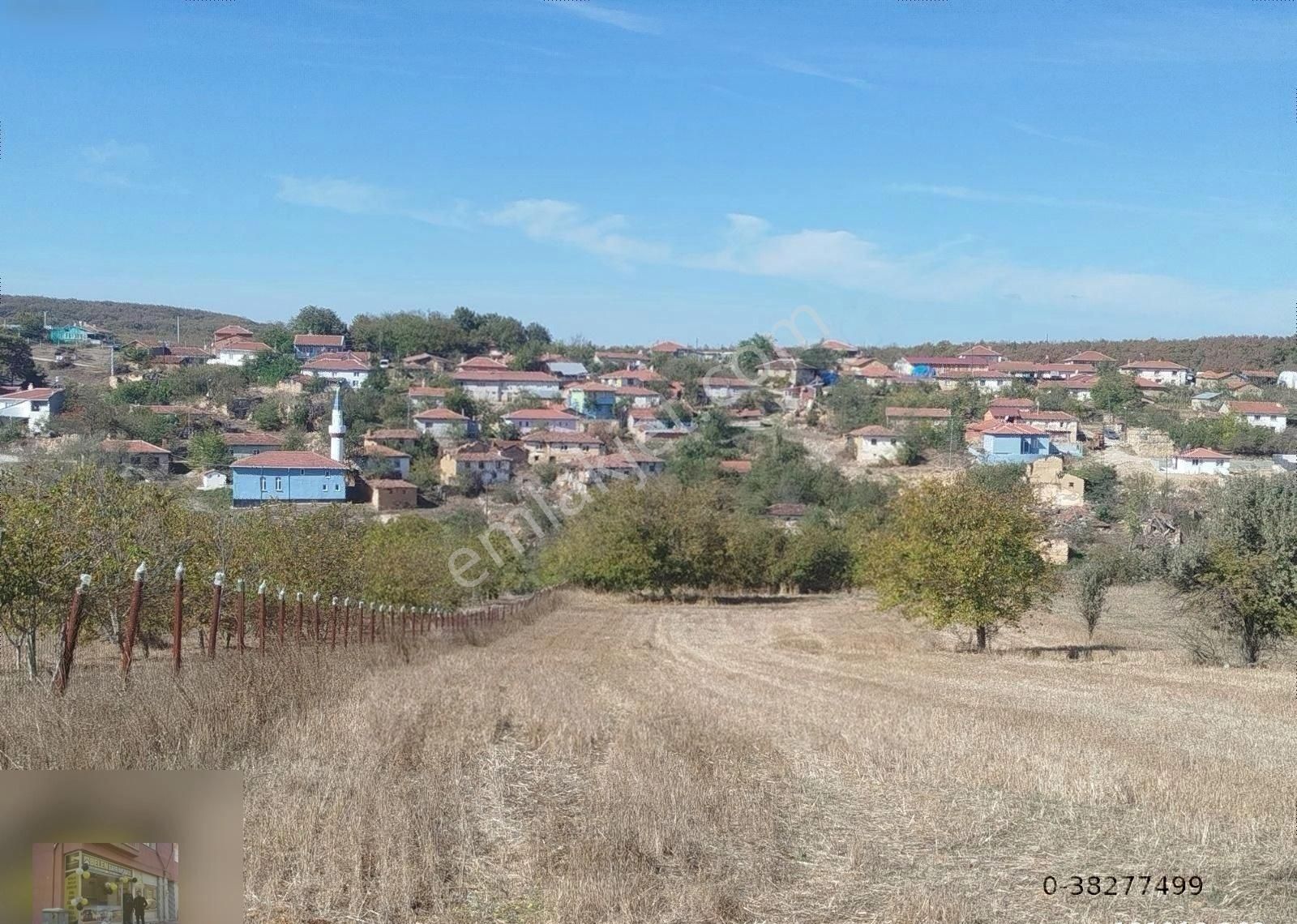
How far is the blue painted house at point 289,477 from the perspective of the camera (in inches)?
2773

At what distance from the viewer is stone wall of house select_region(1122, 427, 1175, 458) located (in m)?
106

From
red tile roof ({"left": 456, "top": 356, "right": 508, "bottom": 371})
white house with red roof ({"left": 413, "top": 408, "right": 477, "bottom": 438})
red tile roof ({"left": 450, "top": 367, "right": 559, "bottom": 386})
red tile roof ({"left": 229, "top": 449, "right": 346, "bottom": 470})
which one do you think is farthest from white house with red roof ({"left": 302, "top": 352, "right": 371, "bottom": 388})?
red tile roof ({"left": 229, "top": 449, "right": 346, "bottom": 470})

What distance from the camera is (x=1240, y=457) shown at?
303 ft

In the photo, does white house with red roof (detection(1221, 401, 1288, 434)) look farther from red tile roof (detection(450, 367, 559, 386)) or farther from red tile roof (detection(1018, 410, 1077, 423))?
red tile roof (detection(450, 367, 559, 386))

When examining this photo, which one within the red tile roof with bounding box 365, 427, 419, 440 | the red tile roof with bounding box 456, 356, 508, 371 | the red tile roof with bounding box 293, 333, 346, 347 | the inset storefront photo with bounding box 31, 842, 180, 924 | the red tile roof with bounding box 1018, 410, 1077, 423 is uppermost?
the red tile roof with bounding box 293, 333, 346, 347

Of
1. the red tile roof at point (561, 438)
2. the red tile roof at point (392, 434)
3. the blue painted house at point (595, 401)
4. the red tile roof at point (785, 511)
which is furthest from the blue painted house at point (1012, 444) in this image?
the red tile roof at point (392, 434)

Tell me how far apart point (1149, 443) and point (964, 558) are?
87.4 m

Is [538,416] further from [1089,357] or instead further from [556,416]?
[1089,357]

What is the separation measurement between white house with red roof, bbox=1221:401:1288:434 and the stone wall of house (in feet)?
20.4

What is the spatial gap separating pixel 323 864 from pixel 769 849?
2.79 m

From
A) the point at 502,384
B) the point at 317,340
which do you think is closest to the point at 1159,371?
the point at 502,384

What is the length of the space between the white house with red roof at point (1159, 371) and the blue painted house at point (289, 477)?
378 ft

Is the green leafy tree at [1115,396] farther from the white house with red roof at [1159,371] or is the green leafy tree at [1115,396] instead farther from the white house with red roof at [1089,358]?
the white house with red roof at [1089,358]

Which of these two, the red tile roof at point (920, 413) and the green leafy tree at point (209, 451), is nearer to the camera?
the green leafy tree at point (209, 451)
